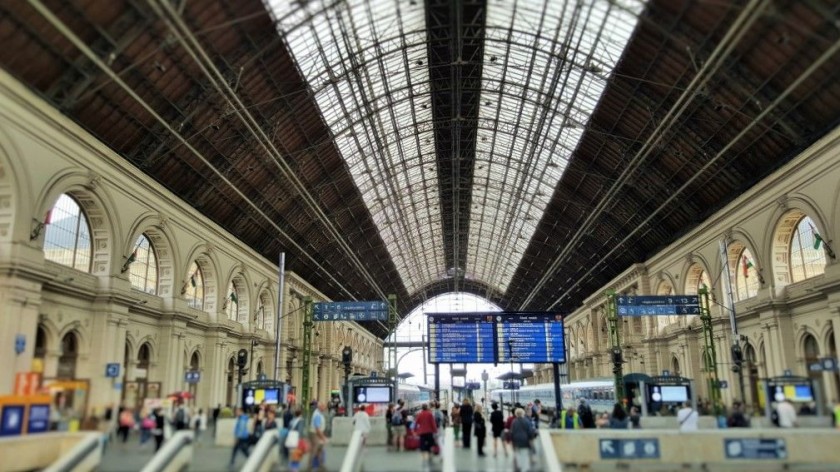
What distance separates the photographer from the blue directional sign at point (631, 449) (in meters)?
16.6

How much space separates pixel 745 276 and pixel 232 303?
3032 cm

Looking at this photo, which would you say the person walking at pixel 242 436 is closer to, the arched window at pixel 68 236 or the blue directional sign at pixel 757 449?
the arched window at pixel 68 236

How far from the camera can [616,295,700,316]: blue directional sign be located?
34188mm

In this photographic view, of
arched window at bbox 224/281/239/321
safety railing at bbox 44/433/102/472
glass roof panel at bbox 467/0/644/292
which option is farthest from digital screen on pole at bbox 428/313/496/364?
safety railing at bbox 44/433/102/472

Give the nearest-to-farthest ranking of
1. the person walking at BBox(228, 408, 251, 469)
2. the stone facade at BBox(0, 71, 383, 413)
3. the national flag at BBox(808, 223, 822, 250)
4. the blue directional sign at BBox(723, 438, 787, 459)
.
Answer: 1. the blue directional sign at BBox(723, 438, 787, 459)
2. the person walking at BBox(228, 408, 251, 469)
3. the stone facade at BBox(0, 71, 383, 413)
4. the national flag at BBox(808, 223, 822, 250)

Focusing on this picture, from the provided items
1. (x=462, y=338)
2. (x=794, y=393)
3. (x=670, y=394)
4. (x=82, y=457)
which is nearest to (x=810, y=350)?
(x=670, y=394)

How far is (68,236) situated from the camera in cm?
2516

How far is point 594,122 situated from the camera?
3650cm

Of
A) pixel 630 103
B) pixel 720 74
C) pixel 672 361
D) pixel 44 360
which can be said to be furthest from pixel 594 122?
pixel 44 360

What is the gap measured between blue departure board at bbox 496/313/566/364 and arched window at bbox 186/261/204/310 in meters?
18.3

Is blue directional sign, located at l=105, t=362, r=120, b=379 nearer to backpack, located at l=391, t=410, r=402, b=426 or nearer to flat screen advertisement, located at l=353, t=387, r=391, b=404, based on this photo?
backpack, located at l=391, t=410, r=402, b=426

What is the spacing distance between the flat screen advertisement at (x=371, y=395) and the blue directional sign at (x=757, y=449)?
17.9 m

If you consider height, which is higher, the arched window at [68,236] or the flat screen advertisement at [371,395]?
the arched window at [68,236]

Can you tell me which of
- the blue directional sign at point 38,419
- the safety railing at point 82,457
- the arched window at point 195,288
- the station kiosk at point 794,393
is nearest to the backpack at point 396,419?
the safety railing at point 82,457
